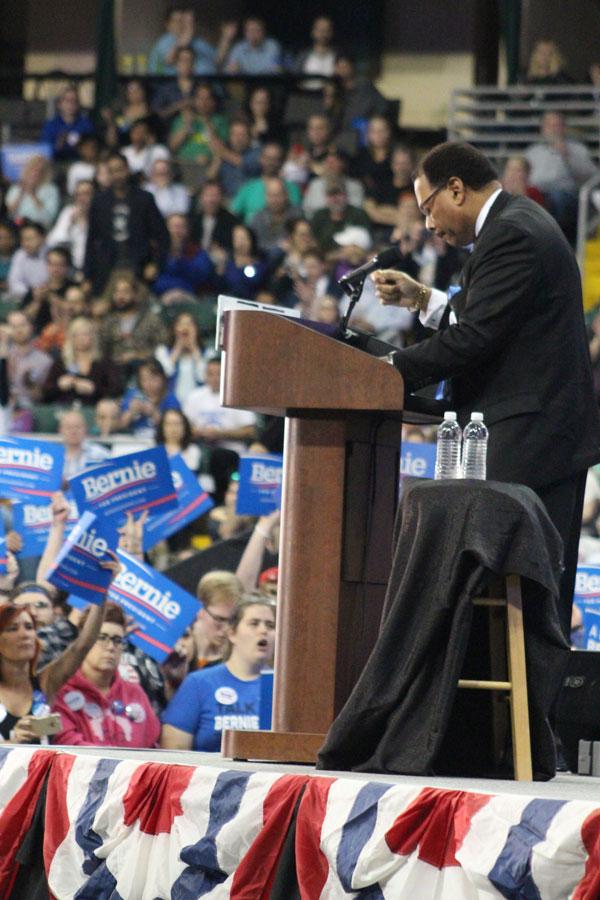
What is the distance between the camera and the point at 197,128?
13.0 metres

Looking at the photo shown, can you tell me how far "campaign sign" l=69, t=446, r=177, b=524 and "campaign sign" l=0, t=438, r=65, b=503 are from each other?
0.38 metres

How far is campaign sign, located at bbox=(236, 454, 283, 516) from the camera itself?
670 centimetres

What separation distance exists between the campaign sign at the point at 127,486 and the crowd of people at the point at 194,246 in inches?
12.3

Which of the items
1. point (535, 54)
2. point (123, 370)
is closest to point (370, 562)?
point (123, 370)

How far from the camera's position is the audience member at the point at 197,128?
1295 centimetres

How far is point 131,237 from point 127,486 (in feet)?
18.7

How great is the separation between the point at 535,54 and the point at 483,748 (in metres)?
10.1

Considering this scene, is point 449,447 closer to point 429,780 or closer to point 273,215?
point 429,780

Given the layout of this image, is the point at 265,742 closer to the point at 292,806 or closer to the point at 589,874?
the point at 292,806

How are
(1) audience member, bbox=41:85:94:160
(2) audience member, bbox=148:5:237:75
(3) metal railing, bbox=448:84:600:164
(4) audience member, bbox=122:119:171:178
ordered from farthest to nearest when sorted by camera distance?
(2) audience member, bbox=148:5:237:75
(1) audience member, bbox=41:85:94:160
(4) audience member, bbox=122:119:171:178
(3) metal railing, bbox=448:84:600:164

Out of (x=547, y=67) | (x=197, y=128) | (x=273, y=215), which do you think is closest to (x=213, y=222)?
(x=273, y=215)

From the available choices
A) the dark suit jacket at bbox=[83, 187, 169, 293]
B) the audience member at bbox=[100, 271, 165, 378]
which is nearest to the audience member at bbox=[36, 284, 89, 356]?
the audience member at bbox=[100, 271, 165, 378]

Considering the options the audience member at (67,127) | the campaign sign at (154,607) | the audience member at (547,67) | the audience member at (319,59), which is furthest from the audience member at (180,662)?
the audience member at (319,59)

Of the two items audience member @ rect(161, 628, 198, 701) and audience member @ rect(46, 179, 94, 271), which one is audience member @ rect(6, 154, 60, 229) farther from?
audience member @ rect(161, 628, 198, 701)
